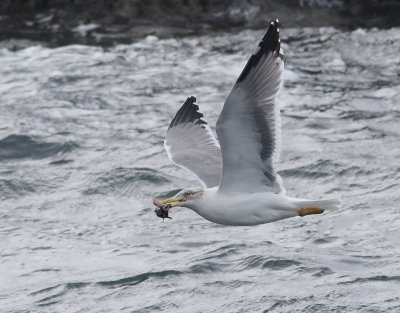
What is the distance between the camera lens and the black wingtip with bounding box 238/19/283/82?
6.63m

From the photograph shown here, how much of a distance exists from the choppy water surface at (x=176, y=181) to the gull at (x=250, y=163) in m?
0.92

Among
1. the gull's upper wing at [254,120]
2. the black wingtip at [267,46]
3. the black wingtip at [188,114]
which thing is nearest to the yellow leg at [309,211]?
the gull's upper wing at [254,120]

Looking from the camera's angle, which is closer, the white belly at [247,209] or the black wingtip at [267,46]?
the black wingtip at [267,46]

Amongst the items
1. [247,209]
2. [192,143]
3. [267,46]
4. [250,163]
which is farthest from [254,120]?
[192,143]

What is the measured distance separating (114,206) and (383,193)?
3.14 m

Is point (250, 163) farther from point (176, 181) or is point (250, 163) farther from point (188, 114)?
point (176, 181)

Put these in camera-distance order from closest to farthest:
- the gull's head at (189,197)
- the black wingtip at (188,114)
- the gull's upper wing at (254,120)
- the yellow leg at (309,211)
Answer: the gull's upper wing at (254,120) → the yellow leg at (309,211) → the gull's head at (189,197) → the black wingtip at (188,114)

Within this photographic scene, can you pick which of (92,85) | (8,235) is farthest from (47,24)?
(8,235)

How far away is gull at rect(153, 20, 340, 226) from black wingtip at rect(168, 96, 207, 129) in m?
0.52

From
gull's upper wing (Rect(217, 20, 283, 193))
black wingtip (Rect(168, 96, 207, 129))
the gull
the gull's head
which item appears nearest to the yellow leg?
the gull

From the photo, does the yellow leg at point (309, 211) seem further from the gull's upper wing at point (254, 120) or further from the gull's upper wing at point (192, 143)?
the gull's upper wing at point (192, 143)

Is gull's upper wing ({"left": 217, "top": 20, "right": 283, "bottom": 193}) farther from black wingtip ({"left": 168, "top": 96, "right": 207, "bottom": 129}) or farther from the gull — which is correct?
black wingtip ({"left": 168, "top": 96, "right": 207, "bottom": 129})

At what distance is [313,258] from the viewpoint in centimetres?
864

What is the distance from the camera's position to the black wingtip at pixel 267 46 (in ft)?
21.7
